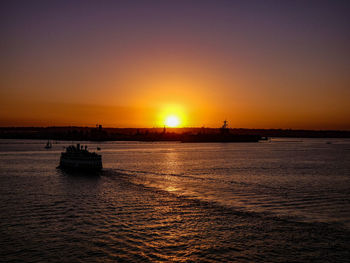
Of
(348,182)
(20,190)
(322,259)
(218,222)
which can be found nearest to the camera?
(322,259)

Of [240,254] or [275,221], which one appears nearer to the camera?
[240,254]

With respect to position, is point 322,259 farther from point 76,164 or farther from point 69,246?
point 76,164

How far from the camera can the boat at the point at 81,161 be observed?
7612 cm

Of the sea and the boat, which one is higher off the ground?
the boat

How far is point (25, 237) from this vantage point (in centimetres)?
2716

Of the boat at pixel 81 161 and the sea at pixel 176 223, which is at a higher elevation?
the boat at pixel 81 161

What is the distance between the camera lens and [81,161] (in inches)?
3083

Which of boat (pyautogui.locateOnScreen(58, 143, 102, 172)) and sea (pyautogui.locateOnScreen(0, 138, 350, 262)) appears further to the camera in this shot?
boat (pyautogui.locateOnScreen(58, 143, 102, 172))

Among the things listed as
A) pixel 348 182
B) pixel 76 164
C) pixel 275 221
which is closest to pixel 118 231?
pixel 275 221

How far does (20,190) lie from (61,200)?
11.5m

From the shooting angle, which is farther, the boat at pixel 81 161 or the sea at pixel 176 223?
the boat at pixel 81 161

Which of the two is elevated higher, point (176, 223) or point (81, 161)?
point (81, 161)

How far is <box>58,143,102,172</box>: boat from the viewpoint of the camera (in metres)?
76.1

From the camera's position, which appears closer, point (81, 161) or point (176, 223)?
point (176, 223)
